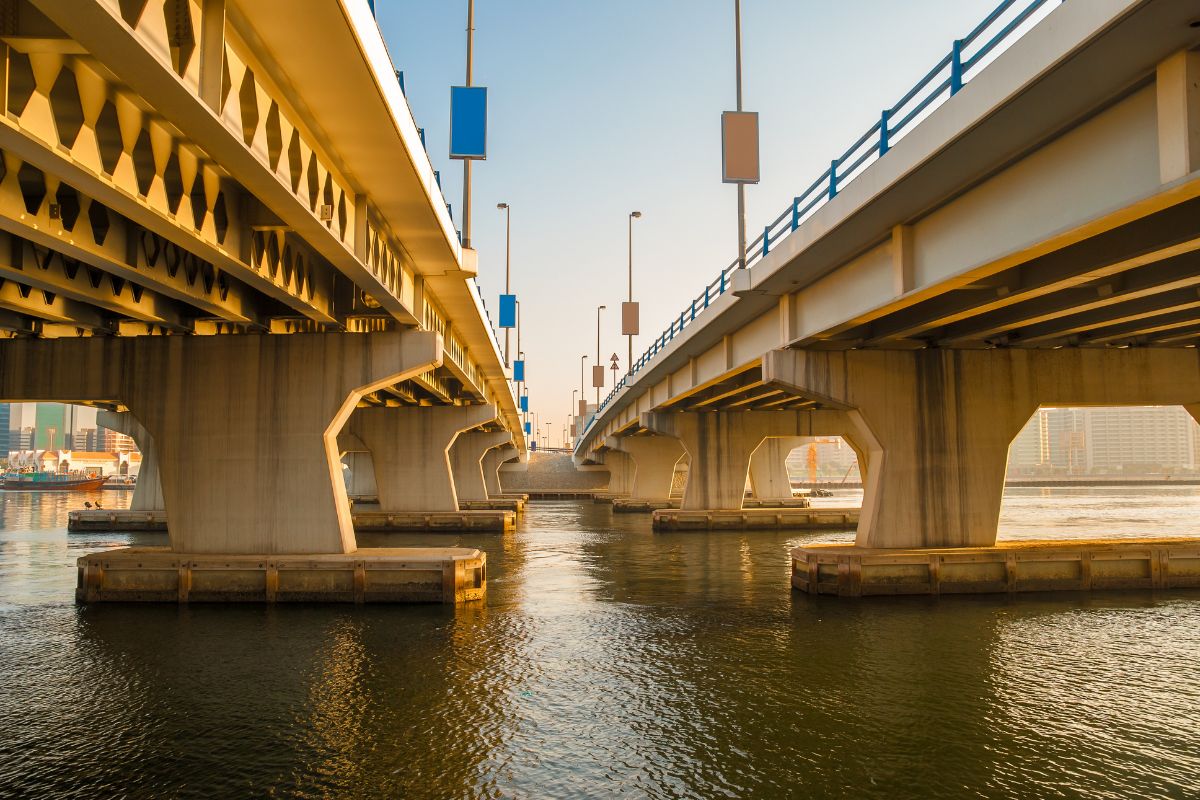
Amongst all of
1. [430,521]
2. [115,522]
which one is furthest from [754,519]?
[115,522]

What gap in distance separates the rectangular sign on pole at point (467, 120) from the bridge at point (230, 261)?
96cm

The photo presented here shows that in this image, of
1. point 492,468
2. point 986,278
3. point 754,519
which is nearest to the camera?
point 986,278

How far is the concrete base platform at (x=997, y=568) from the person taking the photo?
23.3m

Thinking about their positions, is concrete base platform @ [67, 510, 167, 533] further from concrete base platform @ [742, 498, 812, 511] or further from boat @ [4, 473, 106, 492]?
boat @ [4, 473, 106, 492]

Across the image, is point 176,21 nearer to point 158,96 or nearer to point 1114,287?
point 158,96

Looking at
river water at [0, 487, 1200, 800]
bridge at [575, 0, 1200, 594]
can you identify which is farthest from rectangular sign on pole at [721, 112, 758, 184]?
river water at [0, 487, 1200, 800]

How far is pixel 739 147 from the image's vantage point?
2272 cm

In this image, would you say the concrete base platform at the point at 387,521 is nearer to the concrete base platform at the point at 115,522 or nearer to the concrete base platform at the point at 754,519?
the concrete base platform at the point at 115,522

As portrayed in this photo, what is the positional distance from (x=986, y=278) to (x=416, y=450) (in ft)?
121

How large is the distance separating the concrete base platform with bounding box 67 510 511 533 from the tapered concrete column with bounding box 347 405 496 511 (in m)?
1.15

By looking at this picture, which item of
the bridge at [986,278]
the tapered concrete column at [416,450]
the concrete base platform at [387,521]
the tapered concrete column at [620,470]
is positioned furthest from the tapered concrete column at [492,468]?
the bridge at [986,278]

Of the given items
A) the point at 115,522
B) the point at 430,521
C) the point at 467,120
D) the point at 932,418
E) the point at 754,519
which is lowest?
the point at 115,522

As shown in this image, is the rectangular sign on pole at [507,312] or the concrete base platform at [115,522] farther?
the concrete base platform at [115,522]

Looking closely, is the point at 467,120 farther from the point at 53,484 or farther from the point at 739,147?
the point at 53,484
